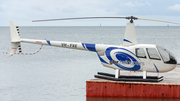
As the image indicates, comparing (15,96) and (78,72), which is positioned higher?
(78,72)

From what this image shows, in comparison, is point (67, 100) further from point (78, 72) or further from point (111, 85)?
point (78, 72)

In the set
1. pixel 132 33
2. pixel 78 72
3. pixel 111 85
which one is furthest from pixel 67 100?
pixel 78 72

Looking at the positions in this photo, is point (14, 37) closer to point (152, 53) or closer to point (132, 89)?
point (132, 89)

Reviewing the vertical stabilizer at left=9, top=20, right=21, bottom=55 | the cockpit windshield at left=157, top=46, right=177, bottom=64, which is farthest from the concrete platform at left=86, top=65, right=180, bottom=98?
the vertical stabilizer at left=9, top=20, right=21, bottom=55

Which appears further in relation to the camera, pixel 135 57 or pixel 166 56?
pixel 135 57

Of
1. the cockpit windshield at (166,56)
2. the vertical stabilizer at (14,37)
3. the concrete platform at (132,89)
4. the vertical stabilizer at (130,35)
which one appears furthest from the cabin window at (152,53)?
the vertical stabilizer at (14,37)

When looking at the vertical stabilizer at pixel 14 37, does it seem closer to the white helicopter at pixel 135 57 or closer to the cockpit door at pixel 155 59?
the white helicopter at pixel 135 57

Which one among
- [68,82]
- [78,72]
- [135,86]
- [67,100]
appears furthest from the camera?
[78,72]

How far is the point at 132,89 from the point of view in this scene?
14.5m

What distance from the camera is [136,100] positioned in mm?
14531

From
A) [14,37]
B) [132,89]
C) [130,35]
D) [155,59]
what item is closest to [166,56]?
[155,59]

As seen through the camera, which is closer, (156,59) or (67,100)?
(156,59)

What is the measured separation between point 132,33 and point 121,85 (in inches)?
109

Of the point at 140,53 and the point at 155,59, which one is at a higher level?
the point at 140,53
